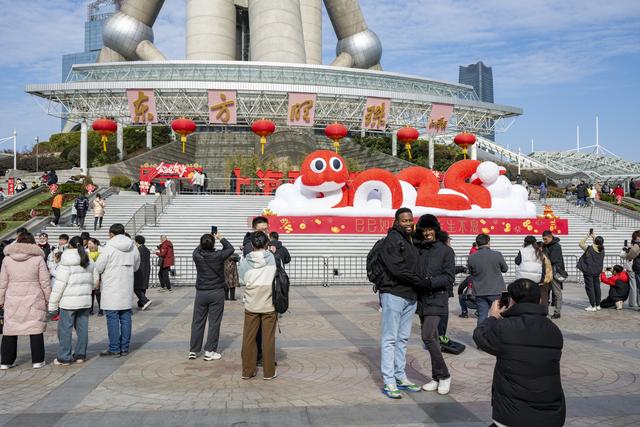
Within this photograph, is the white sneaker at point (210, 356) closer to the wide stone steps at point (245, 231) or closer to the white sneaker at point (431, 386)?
the white sneaker at point (431, 386)

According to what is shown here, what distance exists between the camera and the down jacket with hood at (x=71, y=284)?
7188 mm

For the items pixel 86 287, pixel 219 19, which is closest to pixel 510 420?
pixel 86 287

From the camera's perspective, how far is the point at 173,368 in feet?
22.6

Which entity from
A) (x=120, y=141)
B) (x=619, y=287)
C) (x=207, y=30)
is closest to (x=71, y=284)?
(x=619, y=287)

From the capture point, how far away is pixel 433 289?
5988mm

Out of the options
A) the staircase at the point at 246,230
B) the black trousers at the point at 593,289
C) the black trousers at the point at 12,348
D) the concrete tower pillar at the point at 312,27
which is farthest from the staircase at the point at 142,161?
the black trousers at the point at 593,289

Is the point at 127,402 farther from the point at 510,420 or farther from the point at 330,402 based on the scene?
the point at 510,420

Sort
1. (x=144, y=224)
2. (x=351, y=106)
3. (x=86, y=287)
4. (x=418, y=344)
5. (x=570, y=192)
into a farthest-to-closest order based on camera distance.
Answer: (x=351, y=106) → (x=570, y=192) → (x=144, y=224) → (x=418, y=344) → (x=86, y=287)

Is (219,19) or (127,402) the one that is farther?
(219,19)

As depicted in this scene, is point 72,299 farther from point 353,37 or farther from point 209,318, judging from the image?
point 353,37

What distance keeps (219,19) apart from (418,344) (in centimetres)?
5113

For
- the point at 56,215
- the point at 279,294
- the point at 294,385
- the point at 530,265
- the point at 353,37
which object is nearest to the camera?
the point at 294,385

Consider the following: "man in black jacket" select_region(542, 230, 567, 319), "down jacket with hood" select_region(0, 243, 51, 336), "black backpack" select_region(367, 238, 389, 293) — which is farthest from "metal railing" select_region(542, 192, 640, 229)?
"down jacket with hood" select_region(0, 243, 51, 336)

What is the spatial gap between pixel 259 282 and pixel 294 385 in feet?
3.86
